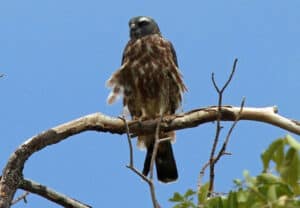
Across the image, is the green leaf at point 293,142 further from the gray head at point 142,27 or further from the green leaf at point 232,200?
the gray head at point 142,27

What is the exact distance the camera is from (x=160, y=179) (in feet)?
20.0

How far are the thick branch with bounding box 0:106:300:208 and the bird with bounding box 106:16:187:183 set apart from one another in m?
1.11

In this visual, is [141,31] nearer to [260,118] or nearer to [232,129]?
[260,118]

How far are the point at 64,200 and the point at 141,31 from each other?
310 cm

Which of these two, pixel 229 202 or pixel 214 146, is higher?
pixel 214 146

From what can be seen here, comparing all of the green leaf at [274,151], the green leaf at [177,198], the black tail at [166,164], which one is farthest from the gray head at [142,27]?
the green leaf at [274,151]

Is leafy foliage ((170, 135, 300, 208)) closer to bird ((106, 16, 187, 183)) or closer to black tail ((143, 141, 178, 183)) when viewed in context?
bird ((106, 16, 187, 183))

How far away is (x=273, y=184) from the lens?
153cm

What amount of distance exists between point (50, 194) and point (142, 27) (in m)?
3.17

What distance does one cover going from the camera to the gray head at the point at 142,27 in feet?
21.2

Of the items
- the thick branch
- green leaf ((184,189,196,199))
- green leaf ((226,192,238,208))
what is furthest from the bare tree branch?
green leaf ((226,192,238,208))

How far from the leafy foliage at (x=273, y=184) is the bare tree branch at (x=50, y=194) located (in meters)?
2.21

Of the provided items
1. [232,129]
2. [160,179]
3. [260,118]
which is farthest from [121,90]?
[232,129]

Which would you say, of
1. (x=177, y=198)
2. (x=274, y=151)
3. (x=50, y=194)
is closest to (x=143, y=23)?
(x=50, y=194)
